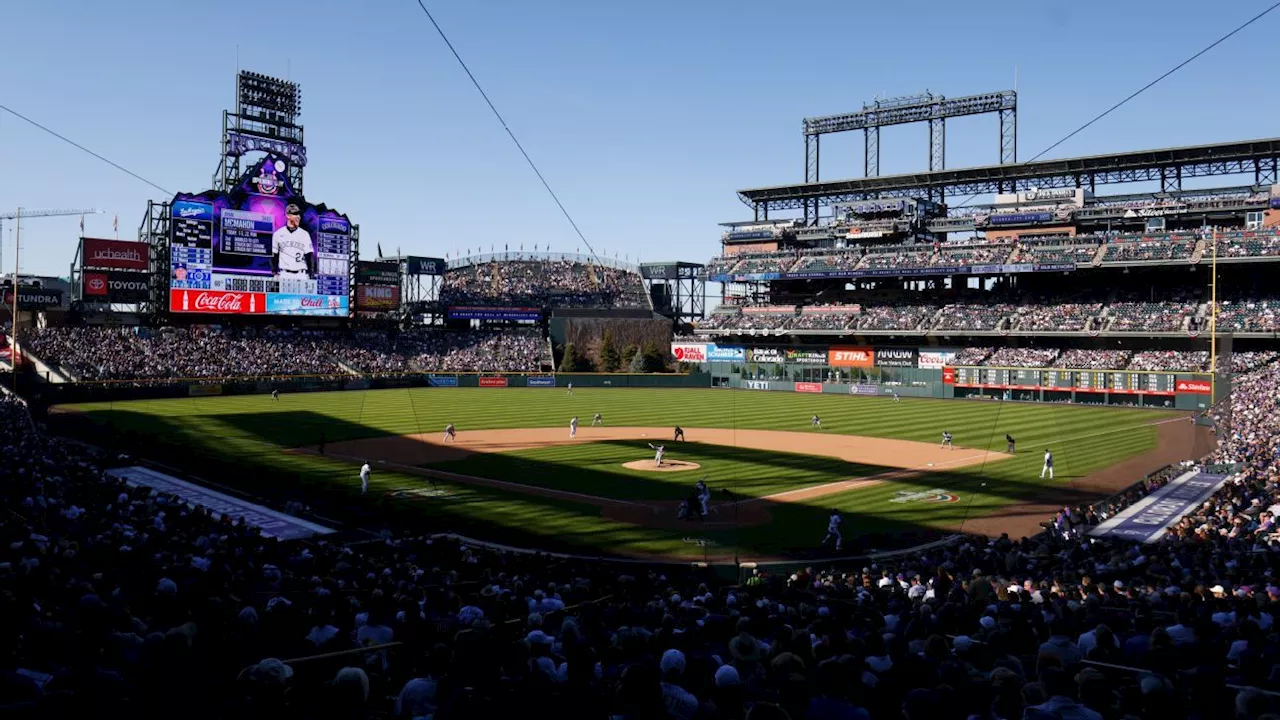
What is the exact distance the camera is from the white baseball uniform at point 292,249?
69.4 m

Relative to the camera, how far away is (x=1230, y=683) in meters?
6.46

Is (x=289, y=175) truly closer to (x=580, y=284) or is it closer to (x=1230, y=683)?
(x=580, y=284)

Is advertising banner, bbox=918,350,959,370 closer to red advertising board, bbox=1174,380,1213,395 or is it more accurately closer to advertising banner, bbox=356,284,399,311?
red advertising board, bbox=1174,380,1213,395

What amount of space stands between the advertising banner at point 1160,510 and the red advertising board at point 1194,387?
33.8 metres

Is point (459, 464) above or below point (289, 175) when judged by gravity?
below

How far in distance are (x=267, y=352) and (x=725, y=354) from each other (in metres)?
40.4

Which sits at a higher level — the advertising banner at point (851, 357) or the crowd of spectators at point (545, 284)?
the crowd of spectators at point (545, 284)

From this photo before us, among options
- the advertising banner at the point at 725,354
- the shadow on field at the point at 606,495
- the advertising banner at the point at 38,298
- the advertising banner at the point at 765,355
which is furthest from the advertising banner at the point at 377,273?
the shadow on field at the point at 606,495

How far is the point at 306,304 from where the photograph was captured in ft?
236

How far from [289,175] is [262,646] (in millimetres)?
75102

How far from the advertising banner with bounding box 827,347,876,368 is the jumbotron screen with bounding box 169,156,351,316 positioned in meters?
42.1

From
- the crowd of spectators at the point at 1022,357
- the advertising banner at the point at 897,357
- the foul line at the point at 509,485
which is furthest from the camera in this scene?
the advertising banner at the point at 897,357

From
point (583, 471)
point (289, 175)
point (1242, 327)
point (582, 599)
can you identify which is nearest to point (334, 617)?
point (582, 599)

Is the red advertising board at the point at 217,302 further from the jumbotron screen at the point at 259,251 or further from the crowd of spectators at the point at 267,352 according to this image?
the crowd of spectators at the point at 267,352
